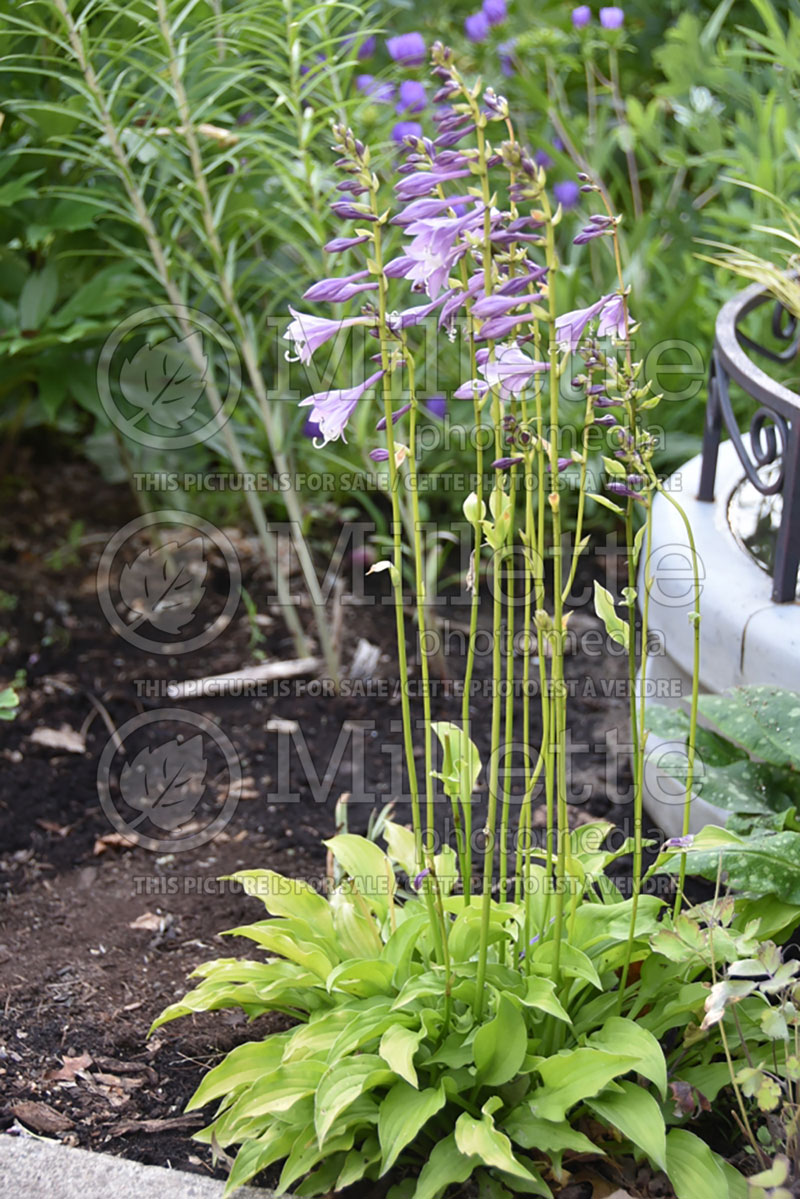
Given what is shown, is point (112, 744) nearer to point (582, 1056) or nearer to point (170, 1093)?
point (170, 1093)

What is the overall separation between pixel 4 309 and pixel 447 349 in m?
1.46

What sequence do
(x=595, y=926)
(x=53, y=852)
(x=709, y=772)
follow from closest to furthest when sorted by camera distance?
(x=595, y=926)
(x=709, y=772)
(x=53, y=852)

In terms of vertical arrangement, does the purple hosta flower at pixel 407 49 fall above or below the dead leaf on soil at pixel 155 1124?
above

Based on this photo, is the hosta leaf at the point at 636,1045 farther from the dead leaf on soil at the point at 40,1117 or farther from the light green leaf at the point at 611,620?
the dead leaf on soil at the point at 40,1117

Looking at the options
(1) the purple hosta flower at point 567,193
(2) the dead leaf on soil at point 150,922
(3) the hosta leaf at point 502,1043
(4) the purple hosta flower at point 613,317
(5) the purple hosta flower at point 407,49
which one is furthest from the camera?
(1) the purple hosta flower at point 567,193

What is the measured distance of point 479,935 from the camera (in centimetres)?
A: 171

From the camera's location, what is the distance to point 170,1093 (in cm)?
184

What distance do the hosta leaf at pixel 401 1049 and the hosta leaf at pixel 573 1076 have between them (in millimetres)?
177

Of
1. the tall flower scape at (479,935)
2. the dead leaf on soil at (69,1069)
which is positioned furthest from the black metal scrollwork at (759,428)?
the dead leaf on soil at (69,1069)

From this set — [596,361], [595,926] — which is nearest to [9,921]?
[595,926]

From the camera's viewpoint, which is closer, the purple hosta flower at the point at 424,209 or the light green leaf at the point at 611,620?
the purple hosta flower at the point at 424,209

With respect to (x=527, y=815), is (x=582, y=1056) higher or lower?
lower

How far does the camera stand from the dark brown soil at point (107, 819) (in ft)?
6.15

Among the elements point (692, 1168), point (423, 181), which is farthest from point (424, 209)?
point (692, 1168)
